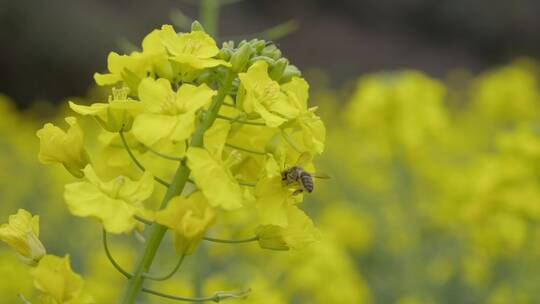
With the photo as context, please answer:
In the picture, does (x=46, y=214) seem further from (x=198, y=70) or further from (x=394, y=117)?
(x=198, y=70)

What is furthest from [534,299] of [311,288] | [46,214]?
[46,214]

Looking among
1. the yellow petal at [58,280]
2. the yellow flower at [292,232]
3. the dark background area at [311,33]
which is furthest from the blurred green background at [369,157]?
the yellow petal at [58,280]

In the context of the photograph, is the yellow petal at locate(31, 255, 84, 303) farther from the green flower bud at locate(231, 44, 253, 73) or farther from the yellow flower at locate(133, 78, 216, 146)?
the green flower bud at locate(231, 44, 253, 73)

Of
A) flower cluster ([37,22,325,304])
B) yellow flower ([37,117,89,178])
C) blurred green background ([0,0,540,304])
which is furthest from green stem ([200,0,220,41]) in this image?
yellow flower ([37,117,89,178])

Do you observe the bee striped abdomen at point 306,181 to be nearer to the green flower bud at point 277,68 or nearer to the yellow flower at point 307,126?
the yellow flower at point 307,126

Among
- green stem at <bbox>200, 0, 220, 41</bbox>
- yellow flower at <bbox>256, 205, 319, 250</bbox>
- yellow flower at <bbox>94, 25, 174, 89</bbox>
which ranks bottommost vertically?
yellow flower at <bbox>256, 205, 319, 250</bbox>
